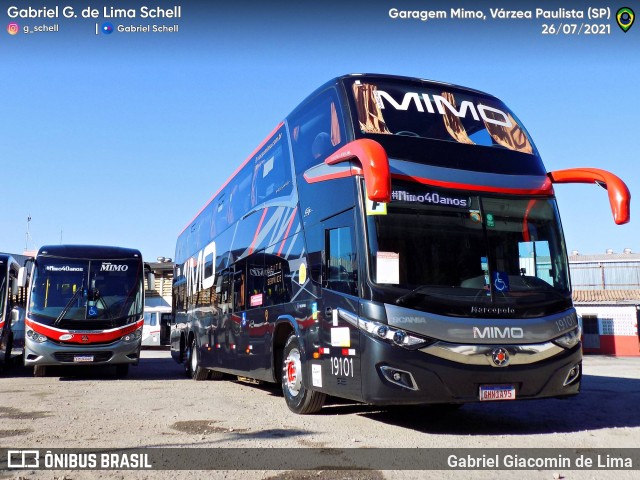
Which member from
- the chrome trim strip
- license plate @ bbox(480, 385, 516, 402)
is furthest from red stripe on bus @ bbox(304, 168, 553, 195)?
license plate @ bbox(480, 385, 516, 402)

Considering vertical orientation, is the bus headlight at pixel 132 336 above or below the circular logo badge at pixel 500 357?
below

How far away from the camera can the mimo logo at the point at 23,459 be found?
5423 mm

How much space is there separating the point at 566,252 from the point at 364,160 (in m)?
2.91

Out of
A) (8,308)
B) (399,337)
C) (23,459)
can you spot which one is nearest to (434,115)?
(399,337)

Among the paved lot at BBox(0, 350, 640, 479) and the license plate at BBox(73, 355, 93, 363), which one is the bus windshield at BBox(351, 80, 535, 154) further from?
the license plate at BBox(73, 355, 93, 363)

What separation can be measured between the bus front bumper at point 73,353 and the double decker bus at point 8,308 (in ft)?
6.42

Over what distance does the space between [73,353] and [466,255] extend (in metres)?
10.2

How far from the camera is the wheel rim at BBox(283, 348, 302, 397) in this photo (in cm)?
852

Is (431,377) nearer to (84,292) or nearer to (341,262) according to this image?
(341,262)

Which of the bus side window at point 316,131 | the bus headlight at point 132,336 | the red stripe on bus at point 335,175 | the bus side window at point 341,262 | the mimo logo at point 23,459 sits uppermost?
the bus side window at point 316,131

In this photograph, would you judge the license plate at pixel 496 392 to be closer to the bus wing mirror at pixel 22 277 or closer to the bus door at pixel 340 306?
the bus door at pixel 340 306

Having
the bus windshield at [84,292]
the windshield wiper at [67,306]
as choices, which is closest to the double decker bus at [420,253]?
the bus windshield at [84,292]

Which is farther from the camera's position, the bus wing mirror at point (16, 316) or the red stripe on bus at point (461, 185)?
the bus wing mirror at point (16, 316)

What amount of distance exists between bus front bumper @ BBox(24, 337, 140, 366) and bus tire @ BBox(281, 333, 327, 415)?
256 inches
